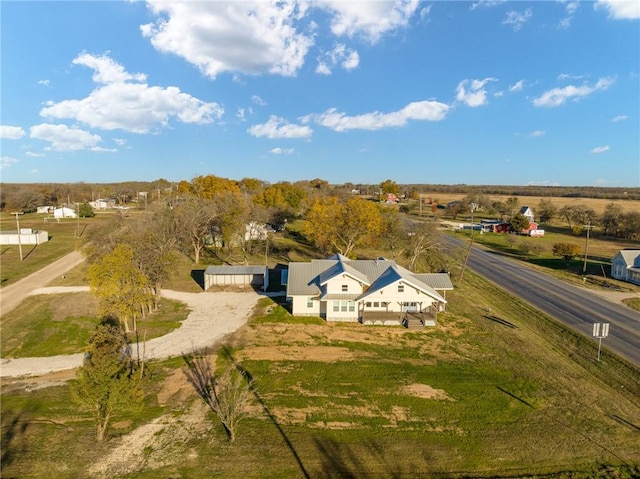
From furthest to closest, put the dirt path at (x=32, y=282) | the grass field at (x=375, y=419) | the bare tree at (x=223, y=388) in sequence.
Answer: the dirt path at (x=32, y=282) → the bare tree at (x=223, y=388) → the grass field at (x=375, y=419)

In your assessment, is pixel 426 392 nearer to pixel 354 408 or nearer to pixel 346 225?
pixel 354 408

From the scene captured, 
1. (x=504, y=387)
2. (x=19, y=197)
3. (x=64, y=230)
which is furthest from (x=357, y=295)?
(x=19, y=197)

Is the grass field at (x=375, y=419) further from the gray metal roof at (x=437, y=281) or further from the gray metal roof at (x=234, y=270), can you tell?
the gray metal roof at (x=234, y=270)

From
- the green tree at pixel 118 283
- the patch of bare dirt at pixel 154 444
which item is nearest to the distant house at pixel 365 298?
the green tree at pixel 118 283

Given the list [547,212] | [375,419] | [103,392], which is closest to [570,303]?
[375,419]

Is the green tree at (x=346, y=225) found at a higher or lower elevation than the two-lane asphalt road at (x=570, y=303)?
higher

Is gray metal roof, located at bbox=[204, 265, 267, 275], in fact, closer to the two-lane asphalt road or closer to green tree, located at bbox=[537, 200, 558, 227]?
the two-lane asphalt road
